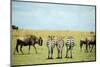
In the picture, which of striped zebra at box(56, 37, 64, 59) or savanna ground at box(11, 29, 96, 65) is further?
striped zebra at box(56, 37, 64, 59)

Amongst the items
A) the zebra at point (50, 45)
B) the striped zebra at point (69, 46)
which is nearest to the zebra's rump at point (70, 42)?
the striped zebra at point (69, 46)

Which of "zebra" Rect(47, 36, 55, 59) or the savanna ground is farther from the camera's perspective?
"zebra" Rect(47, 36, 55, 59)

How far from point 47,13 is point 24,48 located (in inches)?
18.3

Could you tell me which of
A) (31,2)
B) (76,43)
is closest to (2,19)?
(31,2)

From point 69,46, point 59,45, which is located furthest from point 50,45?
point 69,46

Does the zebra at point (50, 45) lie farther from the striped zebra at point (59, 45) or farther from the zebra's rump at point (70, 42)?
the zebra's rump at point (70, 42)

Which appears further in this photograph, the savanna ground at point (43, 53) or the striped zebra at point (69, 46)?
the striped zebra at point (69, 46)

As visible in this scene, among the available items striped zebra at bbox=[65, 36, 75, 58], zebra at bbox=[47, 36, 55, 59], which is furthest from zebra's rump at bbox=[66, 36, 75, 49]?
zebra at bbox=[47, 36, 55, 59]

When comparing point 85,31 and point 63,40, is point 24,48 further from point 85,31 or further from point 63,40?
point 85,31

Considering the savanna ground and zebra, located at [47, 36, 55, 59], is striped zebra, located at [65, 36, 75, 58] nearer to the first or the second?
the savanna ground

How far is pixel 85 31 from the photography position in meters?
2.54

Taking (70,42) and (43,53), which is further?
(70,42)

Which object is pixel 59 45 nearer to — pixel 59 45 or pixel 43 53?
pixel 59 45

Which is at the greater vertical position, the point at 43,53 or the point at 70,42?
the point at 70,42
